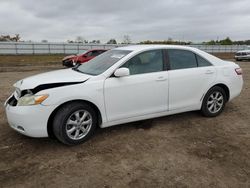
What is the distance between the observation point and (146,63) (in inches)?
162

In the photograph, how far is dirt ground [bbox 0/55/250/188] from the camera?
274 cm

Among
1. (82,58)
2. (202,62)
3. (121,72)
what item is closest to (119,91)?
(121,72)

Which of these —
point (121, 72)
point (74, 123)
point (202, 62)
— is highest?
point (202, 62)

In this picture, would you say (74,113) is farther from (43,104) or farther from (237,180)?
(237,180)

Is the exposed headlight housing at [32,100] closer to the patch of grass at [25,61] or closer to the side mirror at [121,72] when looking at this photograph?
the side mirror at [121,72]

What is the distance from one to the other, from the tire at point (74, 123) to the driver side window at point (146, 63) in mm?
1015

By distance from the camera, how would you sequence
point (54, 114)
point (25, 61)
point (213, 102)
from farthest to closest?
point (25, 61) → point (213, 102) → point (54, 114)

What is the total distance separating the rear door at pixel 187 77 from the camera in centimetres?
429

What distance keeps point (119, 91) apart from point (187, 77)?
147 cm

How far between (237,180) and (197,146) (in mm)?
906

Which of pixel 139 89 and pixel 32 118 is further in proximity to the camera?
pixel 139 89

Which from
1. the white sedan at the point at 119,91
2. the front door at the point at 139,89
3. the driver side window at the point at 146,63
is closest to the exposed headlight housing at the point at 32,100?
the white sedan at the point at 119,91

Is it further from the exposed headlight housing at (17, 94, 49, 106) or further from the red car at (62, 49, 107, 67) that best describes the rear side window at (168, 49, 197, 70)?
the red car at (62, 49, 107, 67)

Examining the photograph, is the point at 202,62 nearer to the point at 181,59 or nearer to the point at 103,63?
the point at 181,59
